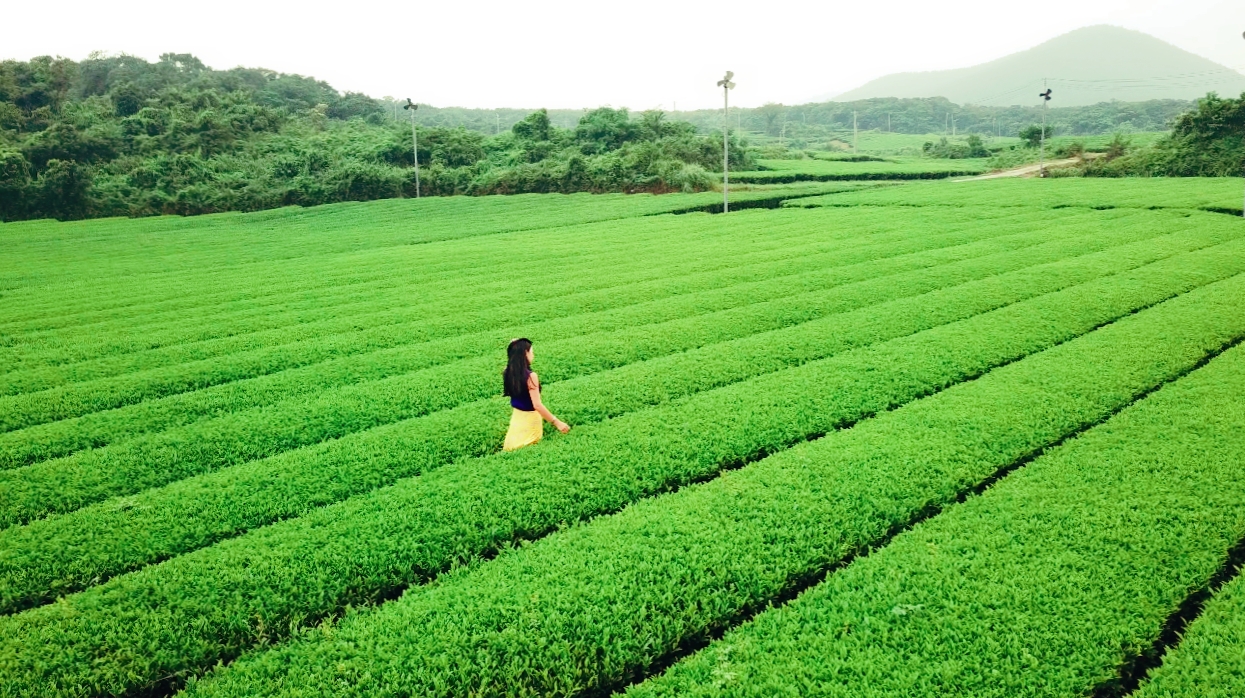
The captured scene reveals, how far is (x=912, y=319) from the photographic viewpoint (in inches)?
580

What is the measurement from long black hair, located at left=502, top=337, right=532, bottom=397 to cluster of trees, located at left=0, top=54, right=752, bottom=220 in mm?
48038

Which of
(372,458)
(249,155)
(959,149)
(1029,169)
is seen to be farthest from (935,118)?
(372,458)

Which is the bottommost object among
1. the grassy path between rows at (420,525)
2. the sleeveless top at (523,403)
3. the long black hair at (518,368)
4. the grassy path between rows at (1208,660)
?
the grassy path between rows at (1208,660)

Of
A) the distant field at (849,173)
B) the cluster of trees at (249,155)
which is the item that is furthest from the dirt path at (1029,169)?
the cluster of trees at (249,155)

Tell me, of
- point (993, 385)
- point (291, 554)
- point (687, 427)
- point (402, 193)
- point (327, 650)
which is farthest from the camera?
point (402, 193)

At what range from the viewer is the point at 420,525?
24.2 ft

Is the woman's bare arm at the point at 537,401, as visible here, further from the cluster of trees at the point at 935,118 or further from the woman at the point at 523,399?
the cluster of trees at the point at 935,118

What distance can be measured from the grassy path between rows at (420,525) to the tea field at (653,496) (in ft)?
0.12

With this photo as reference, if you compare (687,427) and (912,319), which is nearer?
(687,427)

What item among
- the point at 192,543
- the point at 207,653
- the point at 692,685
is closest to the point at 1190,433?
the point at 692,685

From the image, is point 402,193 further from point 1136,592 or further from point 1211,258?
point 1136,592

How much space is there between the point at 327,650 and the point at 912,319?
41.3 feet

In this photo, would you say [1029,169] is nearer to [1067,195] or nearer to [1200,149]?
[1200,149]

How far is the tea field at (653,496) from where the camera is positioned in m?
5.46
